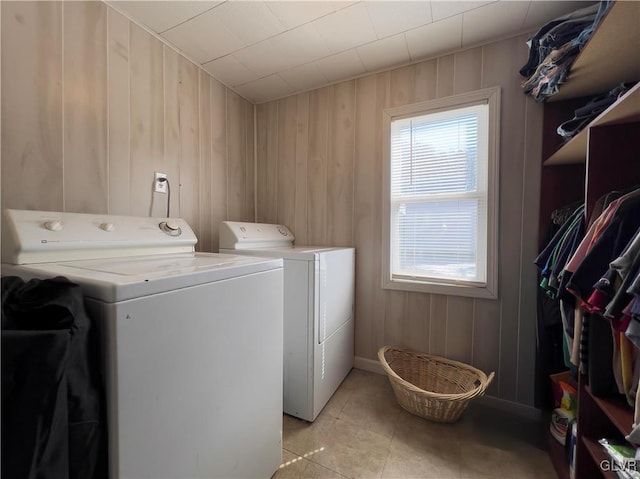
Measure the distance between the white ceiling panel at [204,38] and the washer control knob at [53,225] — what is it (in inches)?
51.8

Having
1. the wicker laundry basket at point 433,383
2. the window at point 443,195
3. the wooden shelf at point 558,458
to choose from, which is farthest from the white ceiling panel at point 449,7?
the wooden shelf at point 558,458

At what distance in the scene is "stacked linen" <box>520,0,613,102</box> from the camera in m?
1.18

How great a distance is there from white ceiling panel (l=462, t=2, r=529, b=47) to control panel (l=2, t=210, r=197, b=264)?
2.07m

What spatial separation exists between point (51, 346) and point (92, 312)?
0.38 feet

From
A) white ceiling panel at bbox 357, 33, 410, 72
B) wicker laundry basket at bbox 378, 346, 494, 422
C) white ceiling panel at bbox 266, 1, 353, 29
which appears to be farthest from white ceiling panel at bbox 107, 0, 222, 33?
wicker laundry basket at bbox 378, 346, 494, 422

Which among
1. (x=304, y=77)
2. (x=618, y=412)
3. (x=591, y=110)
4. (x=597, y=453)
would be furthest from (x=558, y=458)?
(x=304, y=77)

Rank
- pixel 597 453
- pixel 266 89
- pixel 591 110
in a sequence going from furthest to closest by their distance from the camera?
1. pixel 266 89
2. pixel 591 110
3. pixel 597 453

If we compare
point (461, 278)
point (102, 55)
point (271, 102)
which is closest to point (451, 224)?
point (461, 278)

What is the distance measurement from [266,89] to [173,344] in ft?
7.10

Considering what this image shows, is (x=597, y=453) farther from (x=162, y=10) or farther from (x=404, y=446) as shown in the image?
(x=162, y=10)

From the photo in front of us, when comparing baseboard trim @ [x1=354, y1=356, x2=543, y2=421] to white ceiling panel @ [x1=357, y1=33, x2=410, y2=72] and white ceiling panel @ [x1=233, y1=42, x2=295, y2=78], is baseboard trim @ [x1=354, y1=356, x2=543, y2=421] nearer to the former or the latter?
white ceiling panel @ [x1=357, y1=33, x2=410, y2=72]

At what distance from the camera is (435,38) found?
1.64 meters

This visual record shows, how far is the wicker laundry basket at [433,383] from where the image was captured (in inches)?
57.3

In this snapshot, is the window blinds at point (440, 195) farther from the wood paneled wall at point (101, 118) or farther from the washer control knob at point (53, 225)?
the washer control knob at point (53, 225)
